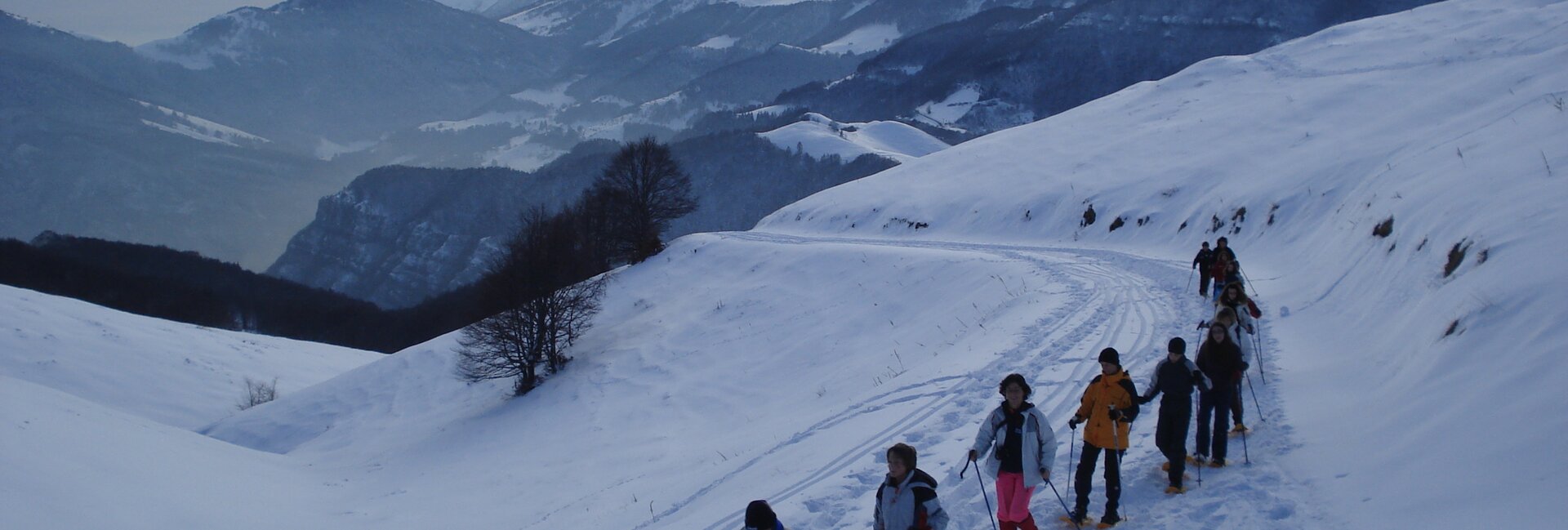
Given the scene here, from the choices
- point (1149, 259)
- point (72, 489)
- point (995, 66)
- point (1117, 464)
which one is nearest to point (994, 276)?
point (1149, 259)

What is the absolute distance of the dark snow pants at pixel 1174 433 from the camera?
7320 millimetres

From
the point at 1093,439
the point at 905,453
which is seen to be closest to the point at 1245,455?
the point at 1093,439

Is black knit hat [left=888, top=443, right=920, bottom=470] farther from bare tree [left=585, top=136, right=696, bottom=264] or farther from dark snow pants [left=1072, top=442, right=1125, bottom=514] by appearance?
bare tree [left=585, top=136, right=696, bottom=264]

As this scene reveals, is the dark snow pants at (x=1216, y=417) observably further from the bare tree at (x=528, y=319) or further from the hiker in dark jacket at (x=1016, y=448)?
the bare tree at (x=528, y=319)

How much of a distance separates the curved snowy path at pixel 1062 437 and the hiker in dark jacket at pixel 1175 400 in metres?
0.27

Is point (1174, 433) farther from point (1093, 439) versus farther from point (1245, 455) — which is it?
point (1245, 455)

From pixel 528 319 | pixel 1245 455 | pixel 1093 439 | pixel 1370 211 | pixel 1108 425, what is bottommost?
pixel 1245 455

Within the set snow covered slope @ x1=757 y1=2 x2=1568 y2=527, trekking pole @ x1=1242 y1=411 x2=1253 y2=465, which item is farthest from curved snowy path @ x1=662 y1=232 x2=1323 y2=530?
snow covered slope @ x1=757 y1=2 x2=1568 y2=527

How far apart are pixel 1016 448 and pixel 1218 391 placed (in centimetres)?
265

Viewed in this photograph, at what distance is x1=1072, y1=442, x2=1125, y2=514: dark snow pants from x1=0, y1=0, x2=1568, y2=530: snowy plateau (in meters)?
0.35

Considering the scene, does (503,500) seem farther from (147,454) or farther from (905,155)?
(905,155)

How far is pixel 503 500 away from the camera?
709 inches

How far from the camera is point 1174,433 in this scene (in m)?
7.40

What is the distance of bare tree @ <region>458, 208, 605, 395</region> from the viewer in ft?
98.6
